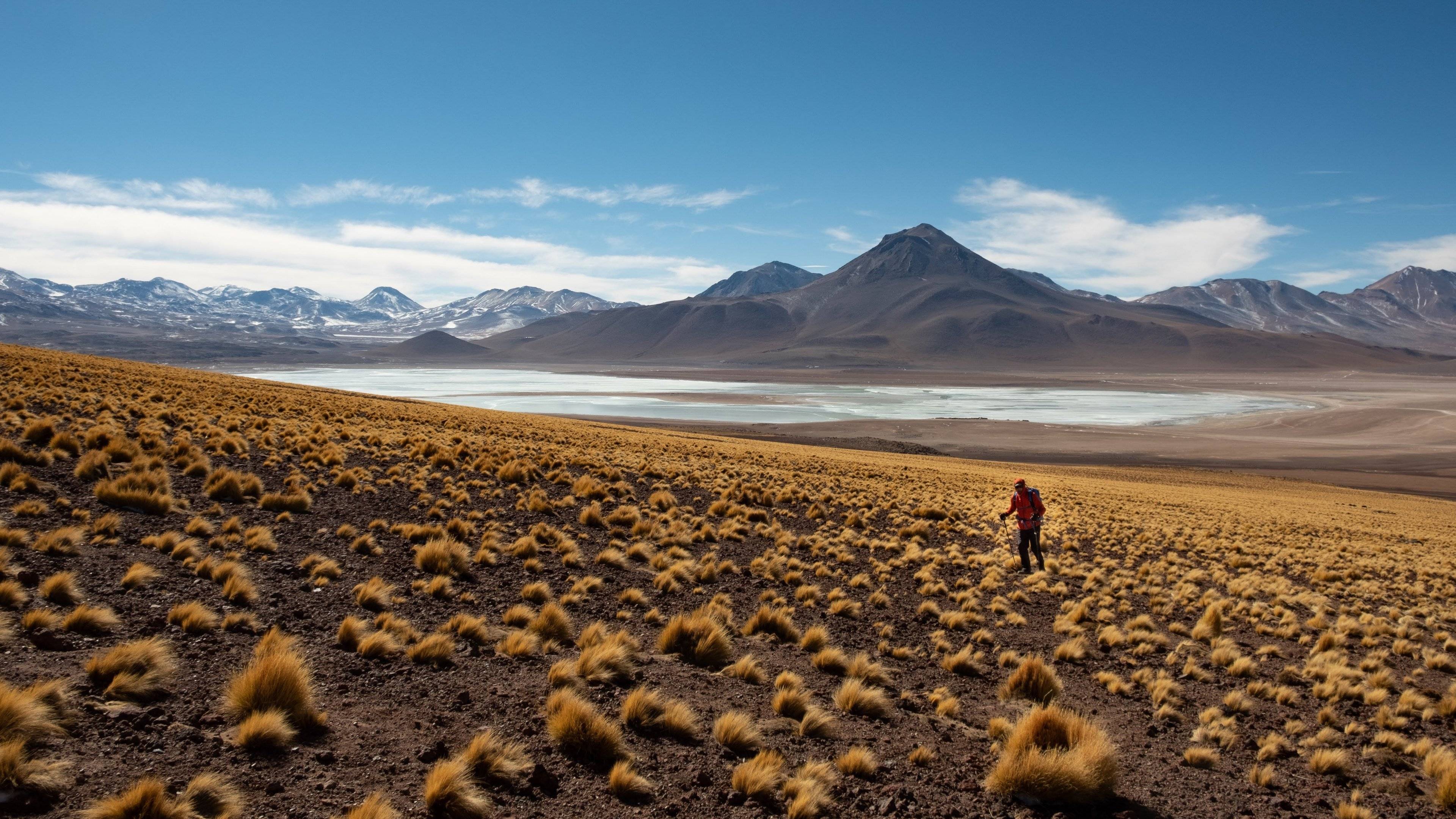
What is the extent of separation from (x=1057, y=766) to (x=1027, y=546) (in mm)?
8902

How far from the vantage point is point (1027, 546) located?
1294 centimetres

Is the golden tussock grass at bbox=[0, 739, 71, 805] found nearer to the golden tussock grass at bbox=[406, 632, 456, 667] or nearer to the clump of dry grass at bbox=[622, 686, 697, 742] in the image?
the golden tussock grass at bbox=[406, 632, 456, 667]

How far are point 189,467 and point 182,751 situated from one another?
759 centimetres

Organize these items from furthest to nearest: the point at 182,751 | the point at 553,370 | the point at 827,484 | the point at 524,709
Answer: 1. the point at 553,370
2. the point at 827,484
3. the point at 524,709
4. the point at 182,751

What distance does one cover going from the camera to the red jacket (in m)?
12.5

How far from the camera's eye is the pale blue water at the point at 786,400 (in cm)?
7356

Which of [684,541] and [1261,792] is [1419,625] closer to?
[1261,792]

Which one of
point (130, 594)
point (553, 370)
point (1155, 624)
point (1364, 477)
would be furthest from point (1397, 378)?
point (130, 594)

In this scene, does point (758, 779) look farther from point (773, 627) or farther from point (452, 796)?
point (773, 627)

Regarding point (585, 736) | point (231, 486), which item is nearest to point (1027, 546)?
point (585, 736)

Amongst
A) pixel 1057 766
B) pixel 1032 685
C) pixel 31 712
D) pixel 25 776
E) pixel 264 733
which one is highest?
pixel 31 712

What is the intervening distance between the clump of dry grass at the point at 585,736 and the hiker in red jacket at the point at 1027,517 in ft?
31.1

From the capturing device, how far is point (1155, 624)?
993 centimetres

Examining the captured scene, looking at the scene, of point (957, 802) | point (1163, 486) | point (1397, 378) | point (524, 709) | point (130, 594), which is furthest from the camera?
point (1397, 378)
